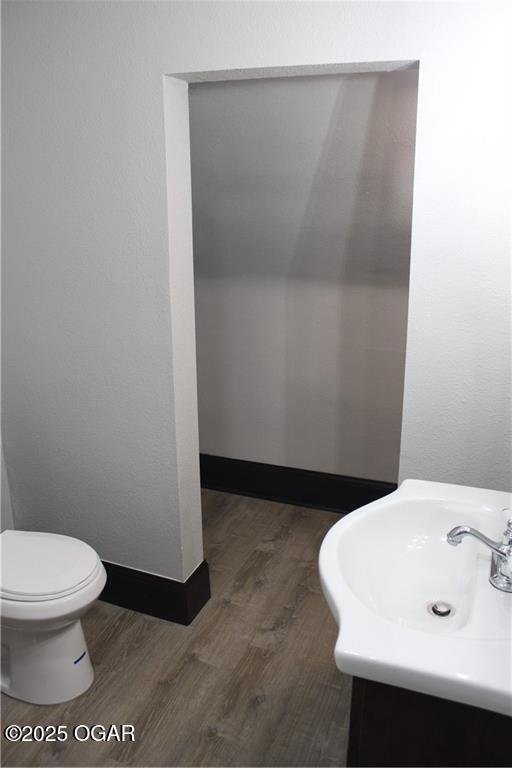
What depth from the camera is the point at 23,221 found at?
215 cm

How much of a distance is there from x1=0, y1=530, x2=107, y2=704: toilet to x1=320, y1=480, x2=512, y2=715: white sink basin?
90 centimetres

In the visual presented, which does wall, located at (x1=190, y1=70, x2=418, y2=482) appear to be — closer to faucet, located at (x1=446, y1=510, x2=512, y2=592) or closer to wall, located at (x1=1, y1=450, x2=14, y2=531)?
wall, located at (x1=1, y1=450, x2=14, y2=531)

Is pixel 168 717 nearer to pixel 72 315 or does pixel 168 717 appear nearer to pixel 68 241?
pixel 72 315

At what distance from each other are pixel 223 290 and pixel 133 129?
4.04ft

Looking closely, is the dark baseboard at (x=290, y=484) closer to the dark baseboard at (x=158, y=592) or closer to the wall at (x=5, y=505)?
the dark baseboard at (x=158, y=592)

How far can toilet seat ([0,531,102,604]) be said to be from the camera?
5.96 ft

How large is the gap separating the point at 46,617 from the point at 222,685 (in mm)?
594

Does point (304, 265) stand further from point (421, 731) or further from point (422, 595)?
point (421, 731)

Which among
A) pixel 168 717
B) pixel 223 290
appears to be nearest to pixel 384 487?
pixel 223 290

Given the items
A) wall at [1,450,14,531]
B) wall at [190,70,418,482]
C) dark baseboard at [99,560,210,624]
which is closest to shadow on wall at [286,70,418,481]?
wall at [190,70,418,482]

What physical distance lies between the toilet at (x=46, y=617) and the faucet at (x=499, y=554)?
3.71ft

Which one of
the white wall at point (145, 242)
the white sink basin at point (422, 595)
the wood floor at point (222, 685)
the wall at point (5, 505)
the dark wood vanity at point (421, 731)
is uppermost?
the white wall at point (145, 242)

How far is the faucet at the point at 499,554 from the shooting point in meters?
1.26

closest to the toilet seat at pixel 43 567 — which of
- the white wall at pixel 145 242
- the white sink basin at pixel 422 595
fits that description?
the white wall at pixel 145 242
